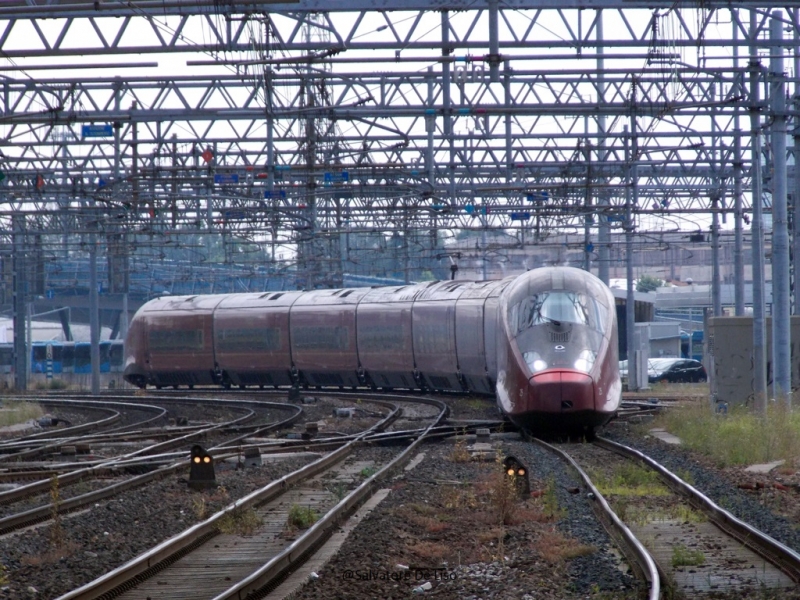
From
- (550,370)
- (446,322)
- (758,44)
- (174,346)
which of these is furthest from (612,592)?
(174,346)

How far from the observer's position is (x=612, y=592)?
23.7 ft

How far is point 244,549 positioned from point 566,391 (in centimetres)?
887

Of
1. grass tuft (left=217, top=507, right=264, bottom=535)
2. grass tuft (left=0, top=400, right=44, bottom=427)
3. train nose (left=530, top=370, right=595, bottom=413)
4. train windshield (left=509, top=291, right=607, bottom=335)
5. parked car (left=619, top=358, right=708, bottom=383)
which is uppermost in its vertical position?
train windshield (left=509, top=291, right=607, bottom=335)

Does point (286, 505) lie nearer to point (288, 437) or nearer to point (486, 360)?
point (288, 437)

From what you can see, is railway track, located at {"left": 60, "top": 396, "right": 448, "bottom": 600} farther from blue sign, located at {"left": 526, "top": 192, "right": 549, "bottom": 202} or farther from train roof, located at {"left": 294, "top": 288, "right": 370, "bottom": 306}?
blue sign, located at {"left": 526, "top": 192, "right": 549, "bottom": 202}

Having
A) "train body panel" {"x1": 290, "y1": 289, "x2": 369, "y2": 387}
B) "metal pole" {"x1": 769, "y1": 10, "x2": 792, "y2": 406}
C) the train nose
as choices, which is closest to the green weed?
the train nose

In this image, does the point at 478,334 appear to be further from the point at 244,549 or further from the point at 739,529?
the point at 244,549

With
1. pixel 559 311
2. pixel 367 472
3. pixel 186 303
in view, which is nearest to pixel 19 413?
pixel 186 303

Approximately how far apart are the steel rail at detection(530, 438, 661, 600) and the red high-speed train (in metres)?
4.72

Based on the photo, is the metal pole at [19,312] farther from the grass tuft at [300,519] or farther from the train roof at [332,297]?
the grass tuft at [300,519]

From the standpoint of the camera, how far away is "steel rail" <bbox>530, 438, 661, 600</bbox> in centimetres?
719

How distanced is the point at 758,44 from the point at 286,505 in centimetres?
1069

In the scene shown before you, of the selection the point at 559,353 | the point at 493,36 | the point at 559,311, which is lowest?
the point at 559,353

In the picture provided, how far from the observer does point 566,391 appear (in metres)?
17.4
